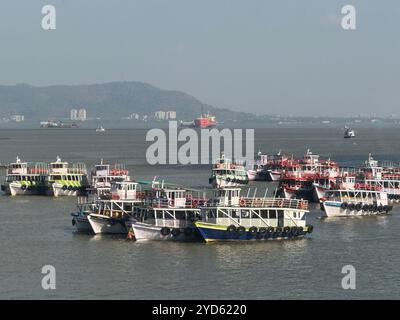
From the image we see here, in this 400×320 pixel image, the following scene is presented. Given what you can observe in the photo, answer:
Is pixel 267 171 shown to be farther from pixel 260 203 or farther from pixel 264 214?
pixel 264 214

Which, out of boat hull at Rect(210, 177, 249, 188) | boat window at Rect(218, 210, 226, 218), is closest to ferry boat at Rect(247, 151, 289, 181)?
boat hull at Rect(210, 177, 249, 188)

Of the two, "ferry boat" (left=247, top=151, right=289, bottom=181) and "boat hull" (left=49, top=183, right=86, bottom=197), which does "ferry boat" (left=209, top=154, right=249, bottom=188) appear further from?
"boat hull" (left=49, top=183, right=86, bottom=197)

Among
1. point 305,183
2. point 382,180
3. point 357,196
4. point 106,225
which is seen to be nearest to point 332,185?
point 357,196

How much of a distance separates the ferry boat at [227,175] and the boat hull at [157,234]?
37937 mm

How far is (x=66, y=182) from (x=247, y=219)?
34.5 metres

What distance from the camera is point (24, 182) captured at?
300 ft

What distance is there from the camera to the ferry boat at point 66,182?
8906cm

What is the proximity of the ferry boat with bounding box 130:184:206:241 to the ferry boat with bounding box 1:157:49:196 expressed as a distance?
32383mm

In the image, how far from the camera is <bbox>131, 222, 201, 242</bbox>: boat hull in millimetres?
58938

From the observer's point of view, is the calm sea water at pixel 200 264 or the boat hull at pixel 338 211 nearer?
the calm sea water at pixel 200 264

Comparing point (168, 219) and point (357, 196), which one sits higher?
point (357, 196)

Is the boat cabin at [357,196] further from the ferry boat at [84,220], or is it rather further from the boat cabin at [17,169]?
the boat cabin at [17,169]

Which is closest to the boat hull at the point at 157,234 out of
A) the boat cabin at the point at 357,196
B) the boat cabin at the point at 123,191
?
the boat cabin at the point at 123,191
